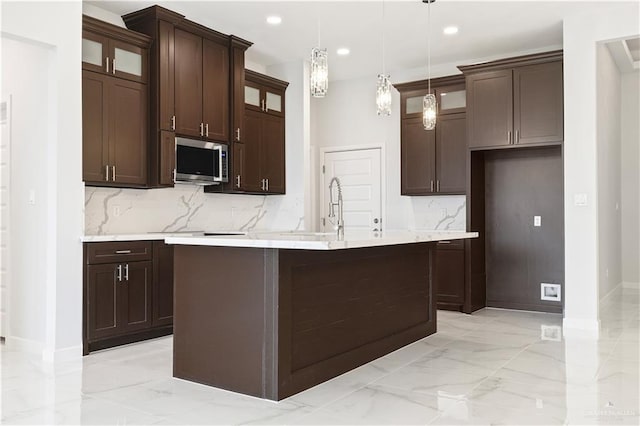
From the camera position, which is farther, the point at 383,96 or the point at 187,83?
the point at 187,83

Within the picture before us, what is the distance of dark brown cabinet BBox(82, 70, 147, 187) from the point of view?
456cm

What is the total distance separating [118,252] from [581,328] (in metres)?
4.18

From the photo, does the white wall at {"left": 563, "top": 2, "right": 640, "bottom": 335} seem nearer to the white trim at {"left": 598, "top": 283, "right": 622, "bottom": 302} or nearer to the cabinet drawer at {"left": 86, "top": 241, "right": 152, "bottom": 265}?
the white trim at {"left": 598, "top": 283, "right": 622, "bottom": 302}

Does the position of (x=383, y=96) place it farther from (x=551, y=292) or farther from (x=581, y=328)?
(x=551, y=292)

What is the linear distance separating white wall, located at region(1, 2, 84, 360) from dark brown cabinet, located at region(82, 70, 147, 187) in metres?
0.25

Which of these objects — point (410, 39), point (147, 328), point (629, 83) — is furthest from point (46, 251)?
point (629, 83)

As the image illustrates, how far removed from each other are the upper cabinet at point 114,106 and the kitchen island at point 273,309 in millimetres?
1604

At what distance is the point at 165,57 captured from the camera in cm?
512

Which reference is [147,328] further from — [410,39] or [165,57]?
[410,39]

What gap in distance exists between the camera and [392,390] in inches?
129

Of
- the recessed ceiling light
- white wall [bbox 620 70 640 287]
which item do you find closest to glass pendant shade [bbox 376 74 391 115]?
the recessed ceiling light

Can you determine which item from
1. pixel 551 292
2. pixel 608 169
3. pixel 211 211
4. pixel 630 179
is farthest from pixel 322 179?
pixel 630 179

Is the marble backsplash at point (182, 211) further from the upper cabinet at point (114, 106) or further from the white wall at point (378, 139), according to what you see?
the white wall at point (378, 139)

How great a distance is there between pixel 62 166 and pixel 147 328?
1534 mm
